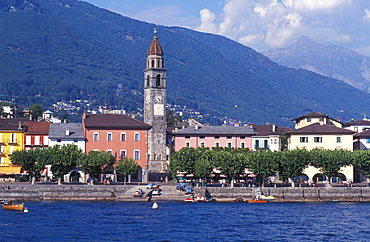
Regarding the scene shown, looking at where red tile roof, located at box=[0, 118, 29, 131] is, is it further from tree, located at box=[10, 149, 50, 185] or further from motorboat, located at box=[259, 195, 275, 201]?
motorboat, located at box=[259, 195, 275, 201]

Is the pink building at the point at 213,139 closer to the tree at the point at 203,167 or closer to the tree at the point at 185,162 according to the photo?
the tree at the point at 185,162

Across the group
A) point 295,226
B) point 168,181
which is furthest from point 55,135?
point 295,226

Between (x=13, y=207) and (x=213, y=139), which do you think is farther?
(x=213, y=139)

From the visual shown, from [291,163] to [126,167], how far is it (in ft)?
77.6

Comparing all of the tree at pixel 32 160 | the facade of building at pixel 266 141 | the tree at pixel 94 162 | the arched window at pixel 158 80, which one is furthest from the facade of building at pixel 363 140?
the tree at pixel 32 160

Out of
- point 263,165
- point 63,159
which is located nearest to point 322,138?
point 263,165

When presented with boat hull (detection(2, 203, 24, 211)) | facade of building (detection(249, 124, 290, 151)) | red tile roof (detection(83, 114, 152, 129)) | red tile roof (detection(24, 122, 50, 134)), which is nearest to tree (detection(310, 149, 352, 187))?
facade of building (detection(249, 124, 290, 151))

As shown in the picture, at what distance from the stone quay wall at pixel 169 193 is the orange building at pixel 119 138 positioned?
49.8 ft

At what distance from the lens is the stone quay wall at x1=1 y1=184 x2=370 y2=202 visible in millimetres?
94688

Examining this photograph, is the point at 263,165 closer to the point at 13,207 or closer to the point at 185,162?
the point at 185,162

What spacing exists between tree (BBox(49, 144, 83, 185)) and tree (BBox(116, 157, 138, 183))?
6307mm

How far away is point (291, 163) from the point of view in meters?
103

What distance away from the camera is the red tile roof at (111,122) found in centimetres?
11469

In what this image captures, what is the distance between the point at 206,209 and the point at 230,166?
16585 mm
